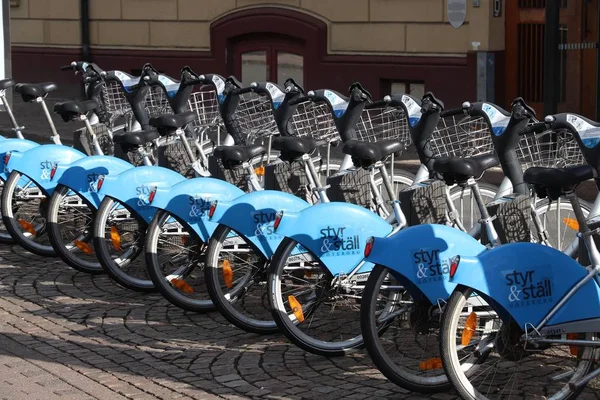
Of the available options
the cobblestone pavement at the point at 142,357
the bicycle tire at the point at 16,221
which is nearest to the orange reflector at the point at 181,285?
the cobblestone pavement at the point at 142,357

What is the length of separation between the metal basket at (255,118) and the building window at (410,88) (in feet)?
24.5

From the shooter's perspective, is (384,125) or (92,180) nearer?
(384,125)

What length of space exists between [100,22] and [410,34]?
514cm

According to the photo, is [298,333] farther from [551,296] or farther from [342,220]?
[551,296]

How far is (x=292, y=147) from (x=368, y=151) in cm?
49

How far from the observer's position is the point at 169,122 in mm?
7566

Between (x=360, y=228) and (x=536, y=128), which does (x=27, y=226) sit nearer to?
(x=360, y=228)

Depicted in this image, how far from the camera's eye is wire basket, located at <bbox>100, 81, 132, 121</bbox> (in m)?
8.94

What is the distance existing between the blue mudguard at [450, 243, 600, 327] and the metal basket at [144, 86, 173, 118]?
4.03m

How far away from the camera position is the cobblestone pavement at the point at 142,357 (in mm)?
5477

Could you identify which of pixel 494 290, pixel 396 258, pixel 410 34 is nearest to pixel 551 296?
pixel 494 290

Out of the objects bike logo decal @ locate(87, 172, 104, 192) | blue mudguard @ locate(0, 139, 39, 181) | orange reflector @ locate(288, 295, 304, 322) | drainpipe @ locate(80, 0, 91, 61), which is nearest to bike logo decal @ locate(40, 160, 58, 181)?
bike logo decal @ locate(87, 172, 104, 192)

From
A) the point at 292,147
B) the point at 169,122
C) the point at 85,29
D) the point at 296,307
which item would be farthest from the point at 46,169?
the point at 85,29

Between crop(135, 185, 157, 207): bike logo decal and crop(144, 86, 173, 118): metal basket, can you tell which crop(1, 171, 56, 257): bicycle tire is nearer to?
crop(144, 86, 173, 118): metal basket
